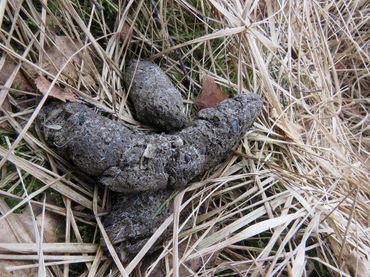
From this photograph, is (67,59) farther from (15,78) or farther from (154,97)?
(154,97)

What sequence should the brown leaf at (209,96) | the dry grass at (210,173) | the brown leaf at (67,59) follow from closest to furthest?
the dry grass at (210,173) < the brown leaf at (67,59) < the brown leaf at (209,96)

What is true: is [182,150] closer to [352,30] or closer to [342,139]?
[342,139]

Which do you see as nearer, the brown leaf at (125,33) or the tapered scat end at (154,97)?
the tapered scat end at (154,97)

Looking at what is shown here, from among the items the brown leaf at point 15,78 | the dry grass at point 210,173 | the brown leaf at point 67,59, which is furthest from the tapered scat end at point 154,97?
the brown leaf at point 15,78

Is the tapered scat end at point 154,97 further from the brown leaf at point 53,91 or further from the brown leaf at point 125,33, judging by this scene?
the brown leaf at point 53,91

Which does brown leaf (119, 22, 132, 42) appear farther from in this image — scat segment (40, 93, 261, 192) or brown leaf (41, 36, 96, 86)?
scat segment (40, 93, 261, 192)

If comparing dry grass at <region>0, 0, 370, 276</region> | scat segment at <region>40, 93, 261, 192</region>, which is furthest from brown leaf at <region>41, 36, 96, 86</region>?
scat segment at <region>40, 93, 261, 192</region>

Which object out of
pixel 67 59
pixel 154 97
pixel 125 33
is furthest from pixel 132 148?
pixel 125 33
